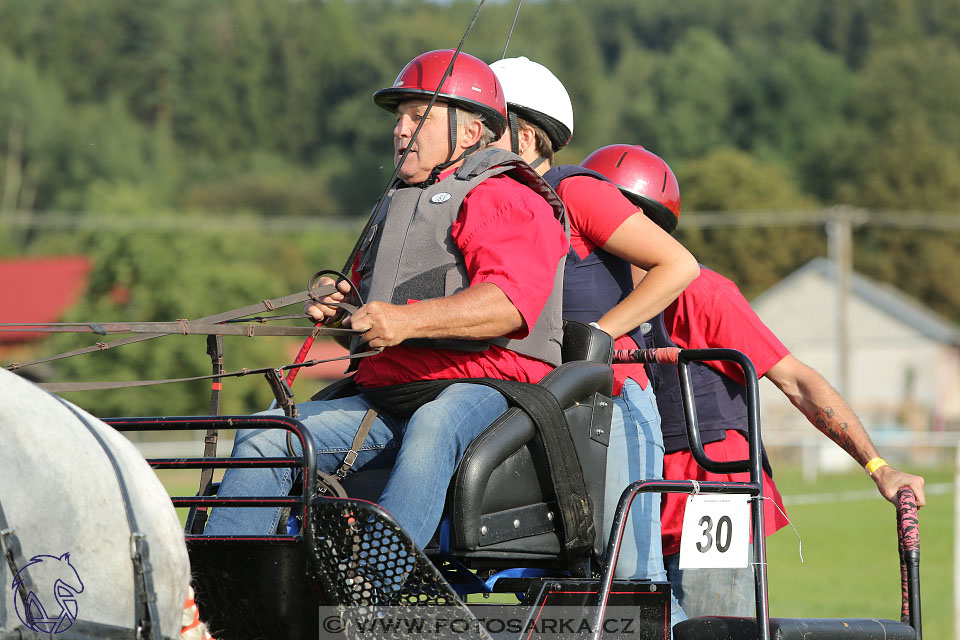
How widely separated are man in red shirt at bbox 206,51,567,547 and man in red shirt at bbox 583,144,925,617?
133cm

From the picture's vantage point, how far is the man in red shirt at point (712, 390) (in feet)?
15.7

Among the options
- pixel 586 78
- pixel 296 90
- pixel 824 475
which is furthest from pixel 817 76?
pixel 824 475

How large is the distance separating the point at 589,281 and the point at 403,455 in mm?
1457

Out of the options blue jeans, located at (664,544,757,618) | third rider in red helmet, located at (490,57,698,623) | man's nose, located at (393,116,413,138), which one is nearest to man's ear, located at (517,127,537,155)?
third rider in red helmet, located at (490,57,698,623)

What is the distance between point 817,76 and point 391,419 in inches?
3473

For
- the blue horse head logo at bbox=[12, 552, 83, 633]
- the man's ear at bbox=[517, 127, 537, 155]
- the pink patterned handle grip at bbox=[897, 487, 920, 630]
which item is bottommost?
the pink patterned handle grip at bbox=[897, 487, 920, 630]

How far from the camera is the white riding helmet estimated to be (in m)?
4.71

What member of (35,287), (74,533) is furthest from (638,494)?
(35,287)

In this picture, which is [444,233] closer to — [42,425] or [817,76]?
[42,425]

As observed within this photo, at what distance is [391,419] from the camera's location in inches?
143

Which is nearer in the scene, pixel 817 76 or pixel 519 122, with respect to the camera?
pixel 519 122

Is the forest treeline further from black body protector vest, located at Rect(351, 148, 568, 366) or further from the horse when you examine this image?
the horse

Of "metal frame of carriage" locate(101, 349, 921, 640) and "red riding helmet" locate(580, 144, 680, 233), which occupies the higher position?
"red riding helmet" locate(580, 144, 680, 233)

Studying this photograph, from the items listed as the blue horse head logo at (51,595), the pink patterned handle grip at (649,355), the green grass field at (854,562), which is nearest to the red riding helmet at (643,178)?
the pink patterned handle grip at (649,355)
